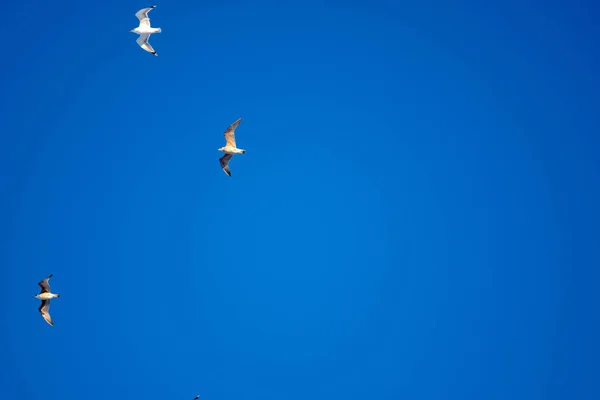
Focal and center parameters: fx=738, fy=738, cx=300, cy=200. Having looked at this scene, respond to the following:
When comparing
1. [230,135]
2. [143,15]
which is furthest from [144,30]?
[230,135]

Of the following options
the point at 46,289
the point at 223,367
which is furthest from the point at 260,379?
the point at 46,289

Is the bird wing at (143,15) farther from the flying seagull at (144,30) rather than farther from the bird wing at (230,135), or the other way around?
the bird wing at (230,135)

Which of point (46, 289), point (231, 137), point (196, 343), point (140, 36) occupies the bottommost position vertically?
point (46, 289)

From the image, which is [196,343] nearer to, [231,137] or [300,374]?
[300,374]

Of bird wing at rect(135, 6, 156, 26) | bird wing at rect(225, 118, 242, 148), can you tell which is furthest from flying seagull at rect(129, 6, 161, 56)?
bird wing at rect(225, 118, 242, 148)

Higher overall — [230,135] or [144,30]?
[144,30]

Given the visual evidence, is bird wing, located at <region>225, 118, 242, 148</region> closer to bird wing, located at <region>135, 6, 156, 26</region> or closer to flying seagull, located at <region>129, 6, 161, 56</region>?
flying seagull, located at <region>129, 6, 161, 56</region>

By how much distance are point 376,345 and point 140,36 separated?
15938cm

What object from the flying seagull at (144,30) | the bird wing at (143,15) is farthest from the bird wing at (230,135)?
the bird wing at (143,15)

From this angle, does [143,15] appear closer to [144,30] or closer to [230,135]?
[144,30]

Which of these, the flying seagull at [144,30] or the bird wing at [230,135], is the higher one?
the flying seagull at [144,30]

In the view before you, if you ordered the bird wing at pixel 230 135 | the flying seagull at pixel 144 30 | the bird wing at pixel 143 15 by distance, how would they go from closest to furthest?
the bird wing at pixel 143 15 → the flying seagull at pixel 144 30 → the bird wing at pixel 230 135

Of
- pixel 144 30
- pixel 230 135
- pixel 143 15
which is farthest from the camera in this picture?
pixel 230 135

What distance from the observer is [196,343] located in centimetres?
19138
